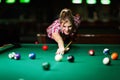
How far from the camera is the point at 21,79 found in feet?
5.91

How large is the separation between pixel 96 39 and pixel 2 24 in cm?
556

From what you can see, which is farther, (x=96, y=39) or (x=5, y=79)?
(x=96, y=39)

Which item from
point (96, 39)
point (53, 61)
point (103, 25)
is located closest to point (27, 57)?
point (53, 61)

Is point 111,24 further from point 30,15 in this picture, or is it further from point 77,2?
point 30,15

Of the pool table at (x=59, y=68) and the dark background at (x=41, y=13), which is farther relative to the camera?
the dark background at (x=41, y=13)

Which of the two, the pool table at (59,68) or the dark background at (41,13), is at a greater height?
the pool table at (59,68)

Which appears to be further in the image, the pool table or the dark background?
the dark background

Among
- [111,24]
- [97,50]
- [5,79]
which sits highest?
[5,79]

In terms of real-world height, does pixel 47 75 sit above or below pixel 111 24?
above

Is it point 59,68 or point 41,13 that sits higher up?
point 59,68

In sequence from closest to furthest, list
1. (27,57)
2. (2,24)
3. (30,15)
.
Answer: (27,57), (2,24), (30,15)

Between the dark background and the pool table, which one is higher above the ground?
the pool table

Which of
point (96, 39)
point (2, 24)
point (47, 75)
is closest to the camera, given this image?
point (47, 75)

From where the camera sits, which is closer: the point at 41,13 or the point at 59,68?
the point at 59,68
